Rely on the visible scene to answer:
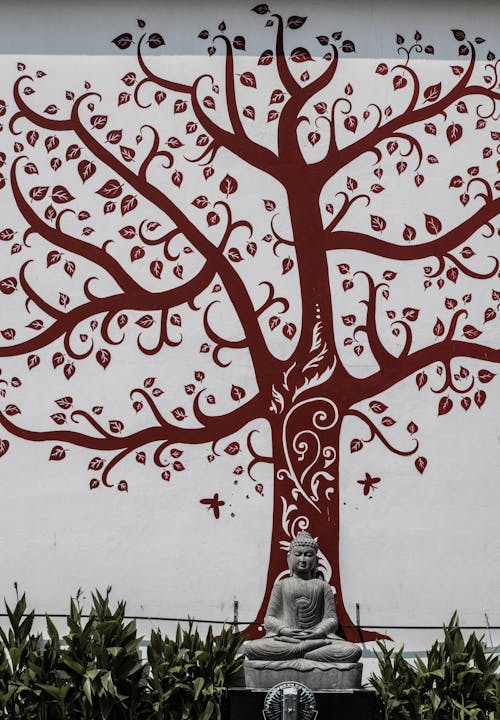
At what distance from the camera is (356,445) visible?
8.07 metres

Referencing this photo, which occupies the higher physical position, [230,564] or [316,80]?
[316,80]

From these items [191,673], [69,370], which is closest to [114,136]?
[69,370]

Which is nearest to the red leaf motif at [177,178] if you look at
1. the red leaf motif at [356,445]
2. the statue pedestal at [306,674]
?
the red leaf motif at [356,445]

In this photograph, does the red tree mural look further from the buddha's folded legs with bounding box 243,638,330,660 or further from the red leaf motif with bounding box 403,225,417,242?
the buddha's folded legs with bounding box 243,638,330,660

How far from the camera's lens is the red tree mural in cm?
808

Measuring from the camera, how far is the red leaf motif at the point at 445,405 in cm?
810

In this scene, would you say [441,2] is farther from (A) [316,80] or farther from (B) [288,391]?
(B) [288,391]

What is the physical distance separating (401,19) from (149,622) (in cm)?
434

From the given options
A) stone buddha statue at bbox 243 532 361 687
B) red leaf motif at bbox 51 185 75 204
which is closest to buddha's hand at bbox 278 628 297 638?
stone buddha statue at bbox 243 532 361 687

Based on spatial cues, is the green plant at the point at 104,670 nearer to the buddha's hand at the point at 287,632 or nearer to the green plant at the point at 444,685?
the buddha's hand at the point at 287,632

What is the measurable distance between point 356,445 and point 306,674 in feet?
5.23

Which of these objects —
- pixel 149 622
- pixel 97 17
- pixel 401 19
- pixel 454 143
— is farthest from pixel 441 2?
pixel 149 622

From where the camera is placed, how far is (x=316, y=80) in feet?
27.9

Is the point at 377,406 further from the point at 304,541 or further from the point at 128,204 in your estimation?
the point at 128,204
